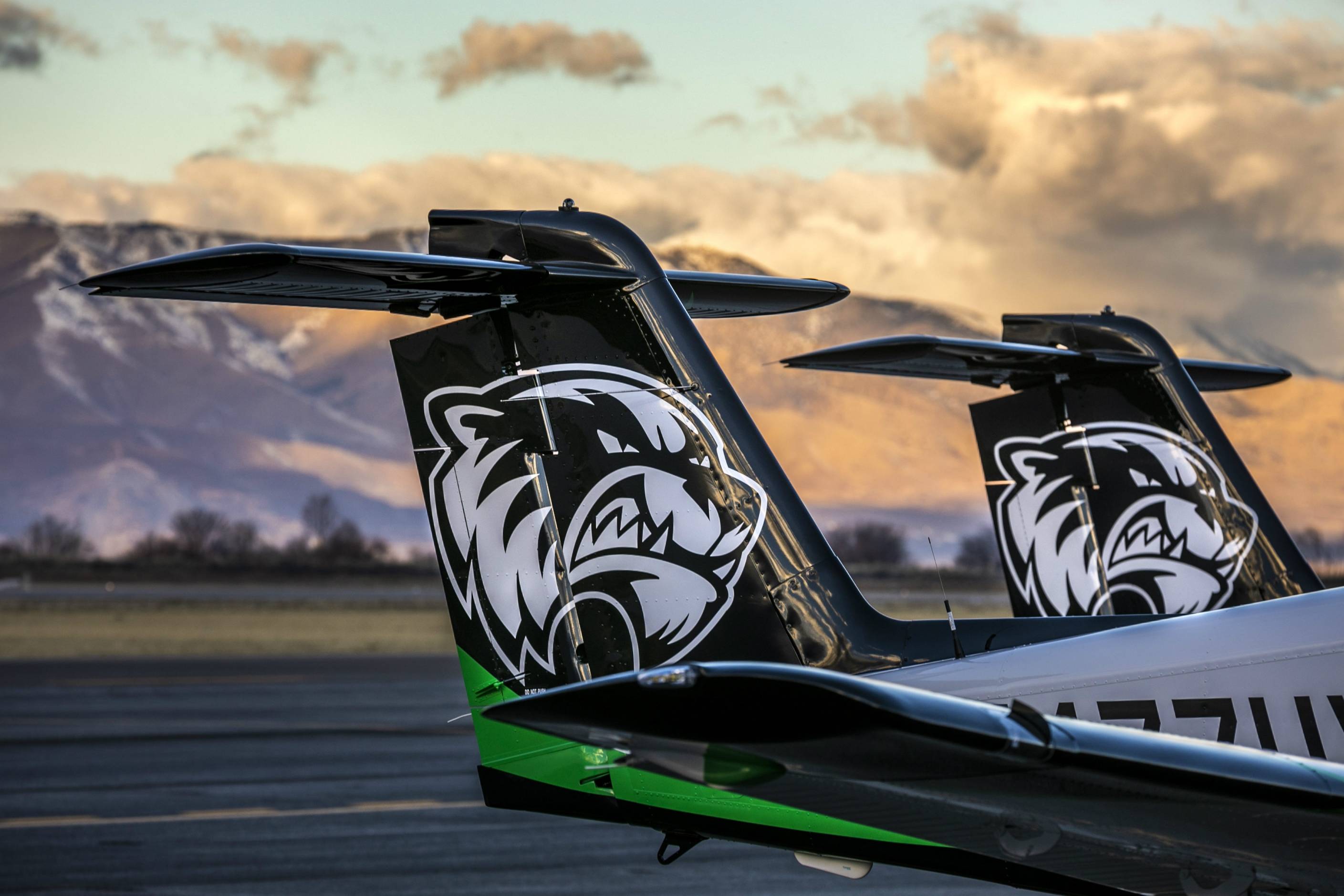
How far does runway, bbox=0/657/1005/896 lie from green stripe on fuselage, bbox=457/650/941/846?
345 cm

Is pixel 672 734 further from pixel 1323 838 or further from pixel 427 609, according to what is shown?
pixel 427 609

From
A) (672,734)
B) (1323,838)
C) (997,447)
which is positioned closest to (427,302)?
(672,734)

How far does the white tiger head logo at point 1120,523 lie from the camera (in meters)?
11.0

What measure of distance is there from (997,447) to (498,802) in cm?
614

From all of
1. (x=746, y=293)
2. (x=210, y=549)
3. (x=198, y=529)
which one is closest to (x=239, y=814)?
(x=746, y=293)

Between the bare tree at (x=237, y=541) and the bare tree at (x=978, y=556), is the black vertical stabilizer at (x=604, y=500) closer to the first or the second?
the bare tree at (x=978, y=556)

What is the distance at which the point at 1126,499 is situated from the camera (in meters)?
11.2

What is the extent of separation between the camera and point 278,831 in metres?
12.2

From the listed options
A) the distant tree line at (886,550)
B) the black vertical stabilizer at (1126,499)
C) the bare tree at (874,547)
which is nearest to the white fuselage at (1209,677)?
the black vertical stabilizer at (1126,499)

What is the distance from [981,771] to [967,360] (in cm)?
672

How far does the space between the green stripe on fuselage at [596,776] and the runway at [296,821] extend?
11.3 ft

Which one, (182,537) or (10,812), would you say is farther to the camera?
(182,537)

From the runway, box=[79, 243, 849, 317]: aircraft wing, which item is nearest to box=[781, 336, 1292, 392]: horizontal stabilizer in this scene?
box=[79, 243, 849, 317]: aircraft wing

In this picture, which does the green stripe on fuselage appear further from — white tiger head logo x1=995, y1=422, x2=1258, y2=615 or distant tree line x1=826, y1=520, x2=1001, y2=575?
distant tree line x1=826, y1=520, x2=1001, y2=575
